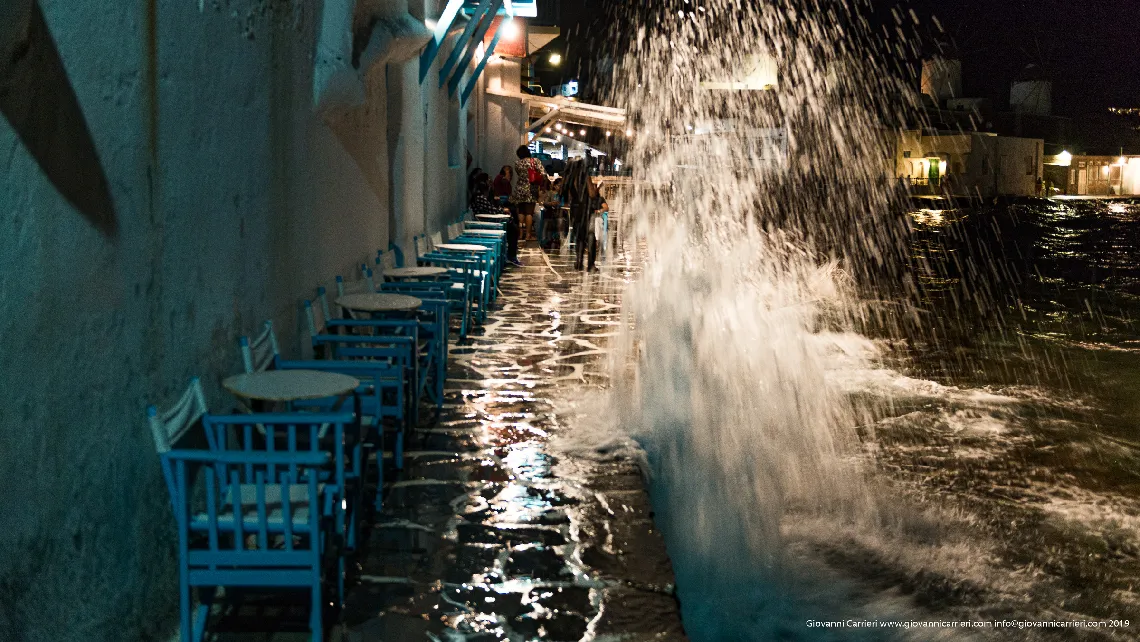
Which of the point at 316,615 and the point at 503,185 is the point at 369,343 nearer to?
the point at 316,615

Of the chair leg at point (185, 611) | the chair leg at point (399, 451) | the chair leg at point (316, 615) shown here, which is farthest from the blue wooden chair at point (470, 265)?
the chair leg at point (185, 611)

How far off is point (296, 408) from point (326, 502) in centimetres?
162

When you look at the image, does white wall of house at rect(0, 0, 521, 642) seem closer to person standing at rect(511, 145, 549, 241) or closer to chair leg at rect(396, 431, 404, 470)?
chair leg at rect(396, 431, 404, 470)

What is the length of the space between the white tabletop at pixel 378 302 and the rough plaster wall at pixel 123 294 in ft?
4.56

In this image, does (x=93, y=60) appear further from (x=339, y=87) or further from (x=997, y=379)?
(x=997, y=379)

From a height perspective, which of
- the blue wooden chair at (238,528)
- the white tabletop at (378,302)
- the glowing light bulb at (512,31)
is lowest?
the blue wooden chair at (238,528)

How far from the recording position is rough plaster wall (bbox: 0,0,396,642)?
3.12 meters

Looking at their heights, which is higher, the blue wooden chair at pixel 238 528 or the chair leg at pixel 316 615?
the blue wooden chair at pixel 238 528

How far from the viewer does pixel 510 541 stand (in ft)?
18.1

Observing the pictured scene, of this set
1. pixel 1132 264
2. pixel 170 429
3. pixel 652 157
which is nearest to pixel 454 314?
pixel 170 429

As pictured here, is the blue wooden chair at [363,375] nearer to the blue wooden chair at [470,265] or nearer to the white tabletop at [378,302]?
the white tabletop at [378,302]

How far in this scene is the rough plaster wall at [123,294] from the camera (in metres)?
3.12

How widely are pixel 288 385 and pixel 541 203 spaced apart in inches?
772

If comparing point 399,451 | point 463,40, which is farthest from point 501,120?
point 399,451
